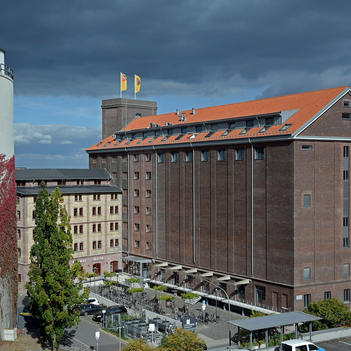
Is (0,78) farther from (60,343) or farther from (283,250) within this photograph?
(283,250)

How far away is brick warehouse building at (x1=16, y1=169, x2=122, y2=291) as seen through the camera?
7375 cm

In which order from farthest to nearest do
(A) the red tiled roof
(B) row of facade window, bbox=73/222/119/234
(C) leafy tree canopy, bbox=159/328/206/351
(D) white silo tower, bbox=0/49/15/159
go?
(B) row of facade window, bbox=73/222/119/234, (A) the red tiled roof, (D) white silo tower, bbox=0/49/15/159, (C) leafy tree canopy, bbox=159/328/206/351

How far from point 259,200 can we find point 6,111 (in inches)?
1207

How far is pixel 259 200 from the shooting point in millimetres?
59719

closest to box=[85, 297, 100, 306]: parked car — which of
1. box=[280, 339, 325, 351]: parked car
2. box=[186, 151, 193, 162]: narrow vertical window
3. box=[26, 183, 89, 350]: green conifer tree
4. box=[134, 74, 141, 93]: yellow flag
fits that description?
box=[26, 183, 89, 350]: green conifer tree

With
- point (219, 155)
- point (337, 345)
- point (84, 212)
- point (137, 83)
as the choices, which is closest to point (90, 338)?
point (337, 345)

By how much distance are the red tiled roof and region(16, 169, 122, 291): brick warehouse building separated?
29.4 feet

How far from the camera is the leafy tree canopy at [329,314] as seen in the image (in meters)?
51.8

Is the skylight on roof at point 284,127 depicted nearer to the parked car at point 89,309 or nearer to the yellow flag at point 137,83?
the parked car at point 89,309

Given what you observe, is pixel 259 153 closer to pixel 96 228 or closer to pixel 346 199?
pixel 346 199

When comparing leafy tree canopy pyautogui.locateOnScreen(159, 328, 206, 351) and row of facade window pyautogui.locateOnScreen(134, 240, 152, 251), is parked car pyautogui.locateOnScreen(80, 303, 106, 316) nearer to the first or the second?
row of facade window pyautogui.locateOnScreen(134, 240, 152, 251)

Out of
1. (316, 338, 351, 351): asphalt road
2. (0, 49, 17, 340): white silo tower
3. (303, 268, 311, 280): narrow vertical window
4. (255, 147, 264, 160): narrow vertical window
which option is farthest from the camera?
(255, 147, 264, 160): narrow vertical window

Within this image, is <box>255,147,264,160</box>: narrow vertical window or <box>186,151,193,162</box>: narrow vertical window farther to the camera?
<box>186,151,193,162</box>: narrow vertical window

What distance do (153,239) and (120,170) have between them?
1456 cm
